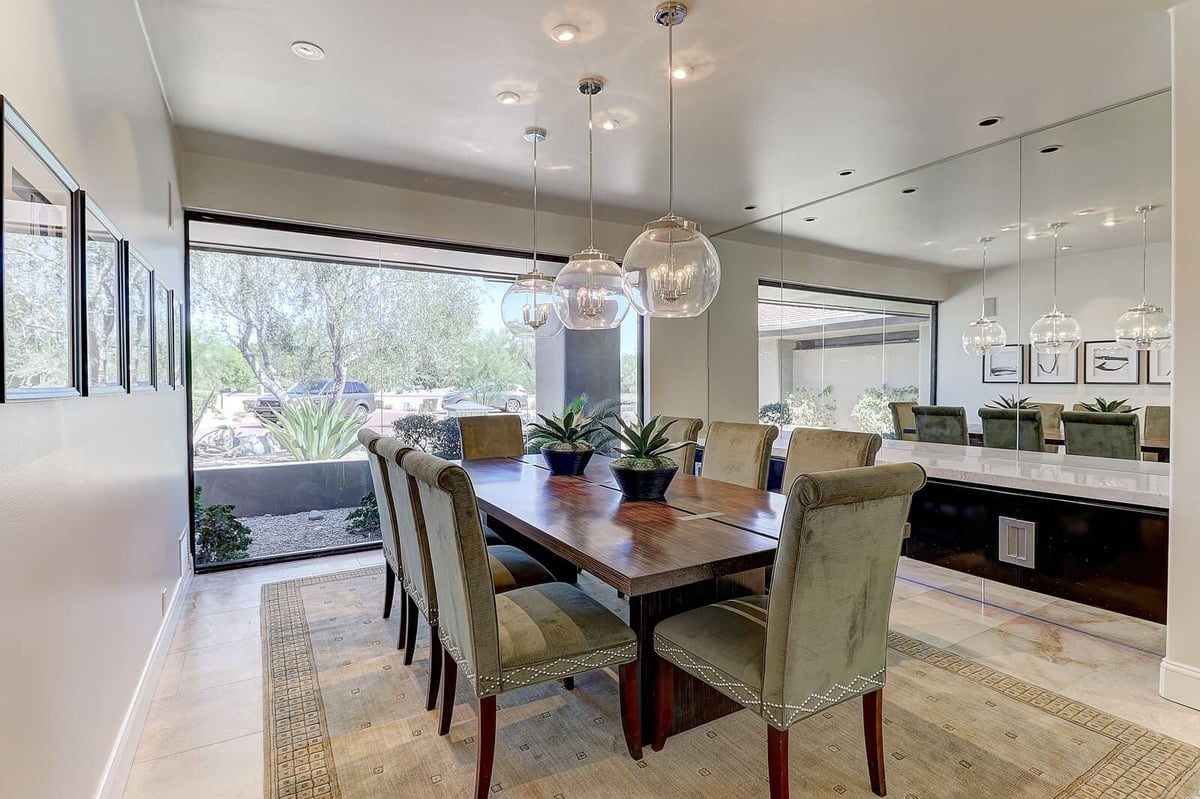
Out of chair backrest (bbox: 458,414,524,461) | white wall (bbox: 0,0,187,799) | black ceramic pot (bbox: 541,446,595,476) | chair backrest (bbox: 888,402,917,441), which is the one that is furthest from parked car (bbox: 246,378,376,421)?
chair backrest (bbox: 888,402,917,441)

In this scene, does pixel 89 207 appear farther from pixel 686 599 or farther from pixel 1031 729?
Answer: pixel 1031 729

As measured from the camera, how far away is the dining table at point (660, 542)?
1737mm

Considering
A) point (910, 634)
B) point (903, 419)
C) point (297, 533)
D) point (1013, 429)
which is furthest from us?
point (297, 533)

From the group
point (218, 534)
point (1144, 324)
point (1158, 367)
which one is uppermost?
point (1144, 324)

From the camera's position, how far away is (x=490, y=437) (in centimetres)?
414

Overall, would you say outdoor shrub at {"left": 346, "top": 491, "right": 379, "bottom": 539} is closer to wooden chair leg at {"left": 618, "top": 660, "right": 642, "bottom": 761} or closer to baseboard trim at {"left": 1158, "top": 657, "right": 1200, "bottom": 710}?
wooden chair leg at {"left": 618, "top": 660, "right": 642, "bottom": 761}

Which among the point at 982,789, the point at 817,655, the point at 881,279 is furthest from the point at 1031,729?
the point at 881,279

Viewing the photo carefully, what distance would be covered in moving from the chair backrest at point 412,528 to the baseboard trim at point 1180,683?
2911 mm

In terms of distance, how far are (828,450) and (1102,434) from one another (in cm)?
158

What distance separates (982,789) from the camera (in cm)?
187

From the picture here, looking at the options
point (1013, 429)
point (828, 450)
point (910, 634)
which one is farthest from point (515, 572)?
point (1013, 429)

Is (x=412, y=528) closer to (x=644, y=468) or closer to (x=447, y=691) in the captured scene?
(x=447, y=691)

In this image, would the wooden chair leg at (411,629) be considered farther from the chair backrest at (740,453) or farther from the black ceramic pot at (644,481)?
the chair backrest at (740,453)

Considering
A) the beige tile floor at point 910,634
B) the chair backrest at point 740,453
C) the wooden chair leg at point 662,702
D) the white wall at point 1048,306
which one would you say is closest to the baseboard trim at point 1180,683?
the beige tile floor at point 910,634
